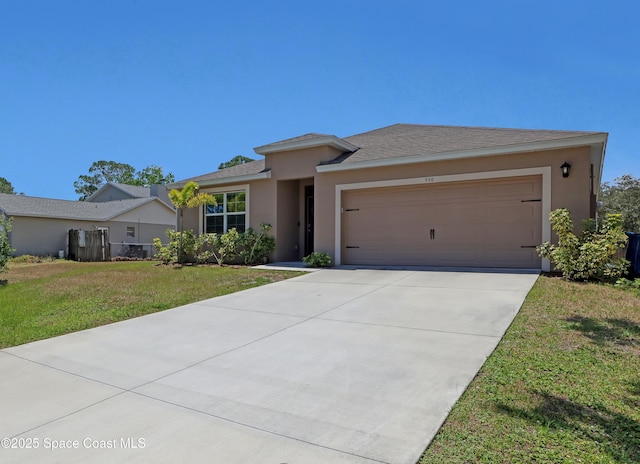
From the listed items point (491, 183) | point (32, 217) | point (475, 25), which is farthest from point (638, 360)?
point (32, 217)

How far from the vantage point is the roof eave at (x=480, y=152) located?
8637 mm

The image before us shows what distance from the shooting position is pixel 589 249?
798 centimetres

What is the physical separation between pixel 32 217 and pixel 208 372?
25398 mm

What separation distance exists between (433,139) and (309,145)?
4.03 metres

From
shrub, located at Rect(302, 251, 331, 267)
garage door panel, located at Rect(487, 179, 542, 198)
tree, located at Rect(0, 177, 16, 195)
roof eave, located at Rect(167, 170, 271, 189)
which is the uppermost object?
tree, located at Rect(0, 177, 16, 195)

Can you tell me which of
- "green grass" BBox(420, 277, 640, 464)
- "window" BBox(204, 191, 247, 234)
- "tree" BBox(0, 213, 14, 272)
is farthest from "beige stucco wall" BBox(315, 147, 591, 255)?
"tree" BBox(0, 213, 14, 272)

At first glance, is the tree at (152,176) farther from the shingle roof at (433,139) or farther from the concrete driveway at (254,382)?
the concrete driveway at (254,382)

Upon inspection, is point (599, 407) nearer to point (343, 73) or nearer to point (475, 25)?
point (475, 25)

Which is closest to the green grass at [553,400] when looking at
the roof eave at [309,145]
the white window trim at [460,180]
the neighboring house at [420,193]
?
the white window trim at [460,180]

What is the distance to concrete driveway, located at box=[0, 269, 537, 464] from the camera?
2576mm

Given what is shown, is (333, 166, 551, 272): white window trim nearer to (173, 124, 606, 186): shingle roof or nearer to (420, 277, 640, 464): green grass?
(173, 124, 606, 186): shingle roof

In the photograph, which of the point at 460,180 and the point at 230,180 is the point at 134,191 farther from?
the point at 460,180

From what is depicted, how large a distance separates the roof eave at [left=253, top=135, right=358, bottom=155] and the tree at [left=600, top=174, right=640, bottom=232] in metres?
25.7

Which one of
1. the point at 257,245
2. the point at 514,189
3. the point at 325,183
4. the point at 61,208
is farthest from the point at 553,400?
the point at 61,208
